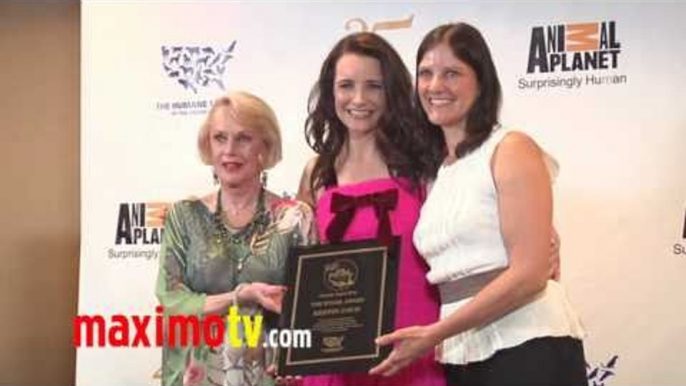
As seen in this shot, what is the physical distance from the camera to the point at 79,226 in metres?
2.46

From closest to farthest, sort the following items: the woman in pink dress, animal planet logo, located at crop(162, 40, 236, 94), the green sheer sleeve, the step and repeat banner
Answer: the woman in pink dress < the step and repeat banner < the green sheer sleeve < animal planet logo, located at crop(162, 40, 236, 94)

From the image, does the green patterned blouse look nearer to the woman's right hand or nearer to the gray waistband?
the woman's right hand

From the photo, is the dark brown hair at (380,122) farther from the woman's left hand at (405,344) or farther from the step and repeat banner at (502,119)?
the woman's left hand at (405,344)

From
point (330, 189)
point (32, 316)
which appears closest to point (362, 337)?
point (330, 189)

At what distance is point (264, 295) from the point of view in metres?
1.98

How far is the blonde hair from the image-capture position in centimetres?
210

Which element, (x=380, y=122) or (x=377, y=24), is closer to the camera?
(x=380, y=122)

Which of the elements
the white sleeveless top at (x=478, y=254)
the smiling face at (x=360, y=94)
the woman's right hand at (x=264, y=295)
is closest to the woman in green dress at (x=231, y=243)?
the woman's right hand at (x=264, y=295)

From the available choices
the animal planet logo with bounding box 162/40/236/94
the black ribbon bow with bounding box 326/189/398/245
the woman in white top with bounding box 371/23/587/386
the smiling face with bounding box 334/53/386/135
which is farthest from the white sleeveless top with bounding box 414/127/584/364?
the animal planet logo with bounding box 162/40/236/94

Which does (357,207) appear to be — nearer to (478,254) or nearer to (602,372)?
(478,254)

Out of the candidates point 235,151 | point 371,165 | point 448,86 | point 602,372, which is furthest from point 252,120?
point 602,372

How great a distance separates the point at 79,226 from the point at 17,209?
0.21 m

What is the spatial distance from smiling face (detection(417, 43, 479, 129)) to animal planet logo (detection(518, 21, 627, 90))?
0.30 meters

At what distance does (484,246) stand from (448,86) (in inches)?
14.5
